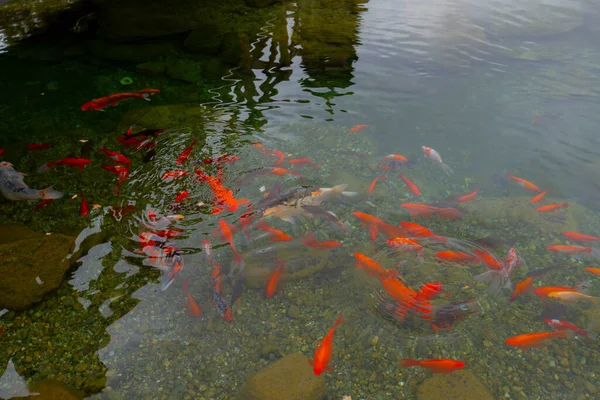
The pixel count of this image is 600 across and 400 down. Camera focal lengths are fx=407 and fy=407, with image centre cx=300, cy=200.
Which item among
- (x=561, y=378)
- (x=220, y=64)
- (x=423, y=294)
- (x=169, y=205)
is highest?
(x=220, y=64)

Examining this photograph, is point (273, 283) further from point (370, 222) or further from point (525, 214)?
point (525, 214)

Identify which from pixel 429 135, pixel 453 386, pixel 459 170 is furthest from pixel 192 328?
pixel 429 135

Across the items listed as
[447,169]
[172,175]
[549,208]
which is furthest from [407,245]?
[172,175]

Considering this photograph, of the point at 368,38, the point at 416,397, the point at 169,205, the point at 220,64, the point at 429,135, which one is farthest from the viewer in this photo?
the point at 368,38

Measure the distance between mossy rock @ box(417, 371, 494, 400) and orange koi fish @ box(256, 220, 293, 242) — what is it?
6.94ft

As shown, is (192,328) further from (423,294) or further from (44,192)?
(44,192)

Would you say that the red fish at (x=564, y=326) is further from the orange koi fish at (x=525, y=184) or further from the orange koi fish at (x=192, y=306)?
the orange koi fish at (x=192, y=306)

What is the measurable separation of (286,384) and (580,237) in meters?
3.98

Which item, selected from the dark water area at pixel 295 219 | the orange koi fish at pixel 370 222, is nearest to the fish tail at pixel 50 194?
the dark water area at pixel 295 219

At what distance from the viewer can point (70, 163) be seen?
5.53 m

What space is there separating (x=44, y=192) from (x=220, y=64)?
439 cm

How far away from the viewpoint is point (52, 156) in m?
5.82

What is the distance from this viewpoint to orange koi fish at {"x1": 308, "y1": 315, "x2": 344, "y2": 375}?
11.8 ft

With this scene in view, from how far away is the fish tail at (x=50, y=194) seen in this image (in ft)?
16.9
